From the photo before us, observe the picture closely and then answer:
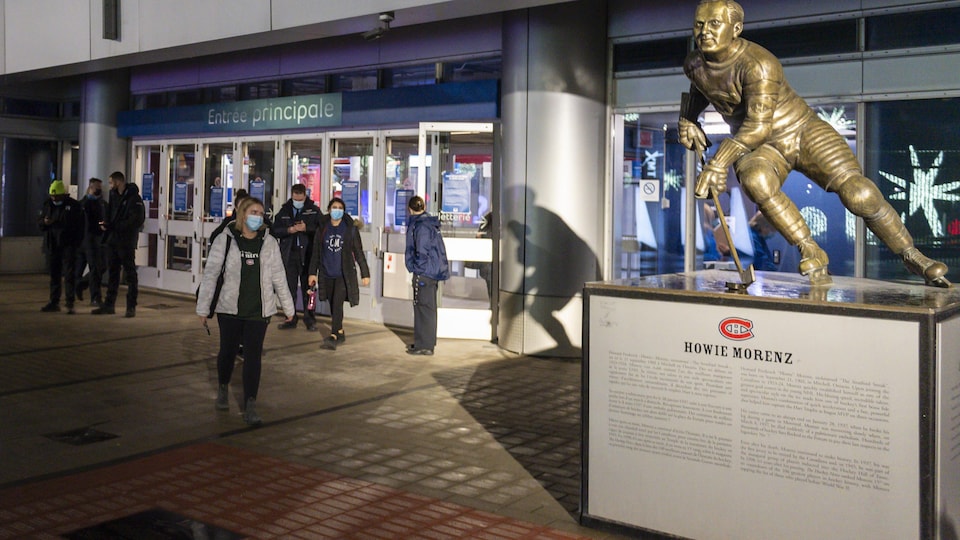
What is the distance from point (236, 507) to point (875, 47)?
7621 millimetres

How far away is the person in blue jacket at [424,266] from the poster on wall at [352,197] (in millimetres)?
3104

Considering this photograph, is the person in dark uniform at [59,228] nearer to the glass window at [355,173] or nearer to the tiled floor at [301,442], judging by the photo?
the tiled floor at [301,442]

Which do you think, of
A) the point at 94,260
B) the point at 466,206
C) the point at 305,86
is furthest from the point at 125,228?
the point at 466,206

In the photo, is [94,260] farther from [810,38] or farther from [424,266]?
[810,38]

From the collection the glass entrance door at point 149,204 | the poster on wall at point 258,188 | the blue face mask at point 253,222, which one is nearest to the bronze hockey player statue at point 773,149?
the blue face mask at point 253,222

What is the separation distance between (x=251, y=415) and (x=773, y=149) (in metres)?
4.48

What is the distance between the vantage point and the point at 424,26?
1280 cm

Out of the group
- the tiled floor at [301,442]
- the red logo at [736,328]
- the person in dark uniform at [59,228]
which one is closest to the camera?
the red logo at [736,328]

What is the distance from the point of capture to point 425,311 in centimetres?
1091

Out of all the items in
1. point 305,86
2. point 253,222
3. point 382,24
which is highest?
point 305,86

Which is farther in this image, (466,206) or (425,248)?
(466,206)

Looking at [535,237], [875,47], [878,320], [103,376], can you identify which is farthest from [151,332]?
[878,320]

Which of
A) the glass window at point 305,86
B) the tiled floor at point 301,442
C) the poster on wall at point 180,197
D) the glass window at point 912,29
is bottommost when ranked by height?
the tiled floor at point 301,442

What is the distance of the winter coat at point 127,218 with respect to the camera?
43.5 ft
